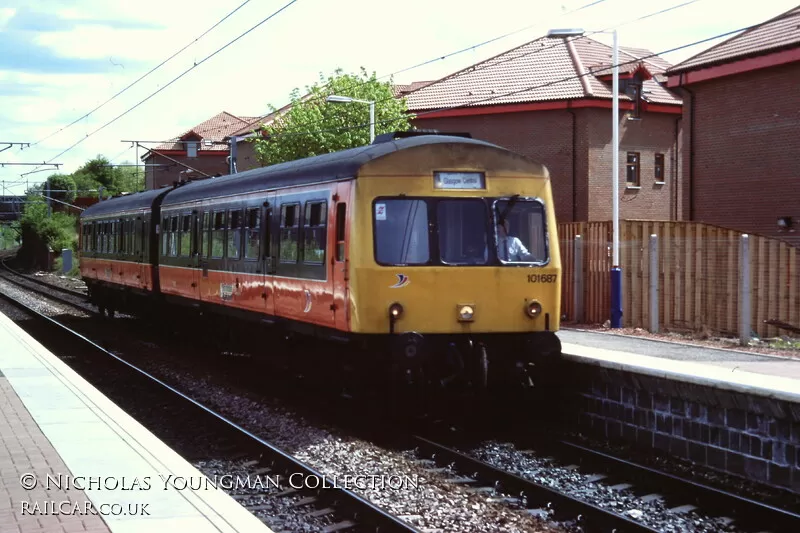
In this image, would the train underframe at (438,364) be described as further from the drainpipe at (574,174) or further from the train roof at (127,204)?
the drainpipe at (574,174)

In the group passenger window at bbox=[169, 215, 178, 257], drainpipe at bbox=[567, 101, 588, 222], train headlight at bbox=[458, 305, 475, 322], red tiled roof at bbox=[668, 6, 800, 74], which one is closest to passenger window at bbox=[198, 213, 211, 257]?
passenger window at bbox=[169, 215, 178, 257]

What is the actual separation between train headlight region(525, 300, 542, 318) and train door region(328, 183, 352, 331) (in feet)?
6.60

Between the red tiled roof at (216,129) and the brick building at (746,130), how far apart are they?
52572 millimetres

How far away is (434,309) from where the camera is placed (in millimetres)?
11469

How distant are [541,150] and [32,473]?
29675 mm

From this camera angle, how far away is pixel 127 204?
25.3 metres

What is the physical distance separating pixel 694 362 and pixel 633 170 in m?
23.5

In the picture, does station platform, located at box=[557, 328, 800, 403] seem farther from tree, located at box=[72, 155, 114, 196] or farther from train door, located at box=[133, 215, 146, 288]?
tree, located at box=[72, 155, 114, 196]

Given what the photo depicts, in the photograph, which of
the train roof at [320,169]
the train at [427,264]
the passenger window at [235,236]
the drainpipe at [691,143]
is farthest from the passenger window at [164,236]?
the drainpipe at [691,143]

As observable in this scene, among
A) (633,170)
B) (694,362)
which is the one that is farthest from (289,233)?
(633,170)

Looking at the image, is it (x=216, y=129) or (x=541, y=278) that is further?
(x=216, y=129)

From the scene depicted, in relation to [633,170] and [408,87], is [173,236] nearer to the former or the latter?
[633,170]

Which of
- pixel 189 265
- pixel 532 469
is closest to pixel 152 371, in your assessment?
pixel 189 265

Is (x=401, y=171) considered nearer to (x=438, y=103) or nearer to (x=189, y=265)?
(x=189, y=265)
